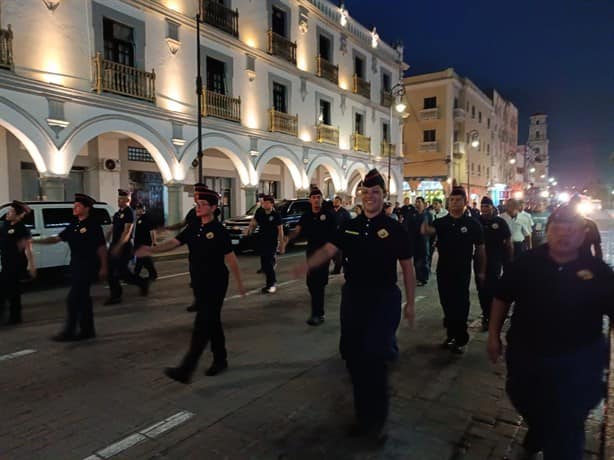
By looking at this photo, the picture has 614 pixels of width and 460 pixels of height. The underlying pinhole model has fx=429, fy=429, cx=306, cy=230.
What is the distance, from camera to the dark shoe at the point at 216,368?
4348 mm

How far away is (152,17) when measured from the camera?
15.0m

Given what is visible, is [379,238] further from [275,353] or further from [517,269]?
[275,353]

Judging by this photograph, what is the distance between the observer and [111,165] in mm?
16203

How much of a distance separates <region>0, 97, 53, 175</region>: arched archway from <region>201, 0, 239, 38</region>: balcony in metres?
8.04

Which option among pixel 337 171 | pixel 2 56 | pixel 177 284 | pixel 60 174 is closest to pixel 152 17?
pixel 2 56

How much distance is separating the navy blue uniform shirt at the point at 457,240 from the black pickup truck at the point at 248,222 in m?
8.45

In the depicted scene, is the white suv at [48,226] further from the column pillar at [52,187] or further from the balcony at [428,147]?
the balcony at [428,147]

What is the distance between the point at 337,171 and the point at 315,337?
19628 millimetres

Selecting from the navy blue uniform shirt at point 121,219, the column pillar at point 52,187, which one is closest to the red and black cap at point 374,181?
the navy blue uniform shirt at point 121,219

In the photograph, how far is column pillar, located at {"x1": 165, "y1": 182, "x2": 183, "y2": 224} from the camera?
52.5 ft

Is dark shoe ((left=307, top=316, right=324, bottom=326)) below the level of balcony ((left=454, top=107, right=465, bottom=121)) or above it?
below

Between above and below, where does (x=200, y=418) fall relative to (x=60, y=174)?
below

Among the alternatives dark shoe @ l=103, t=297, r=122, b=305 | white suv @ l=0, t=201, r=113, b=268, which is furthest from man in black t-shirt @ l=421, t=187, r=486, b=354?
white suv @ l=0, t=201, r=113, b=268

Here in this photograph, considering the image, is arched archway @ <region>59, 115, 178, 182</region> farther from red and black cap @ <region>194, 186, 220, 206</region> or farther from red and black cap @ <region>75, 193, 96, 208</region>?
red and black cap @ <region>194, 186, 220, 206</region>
